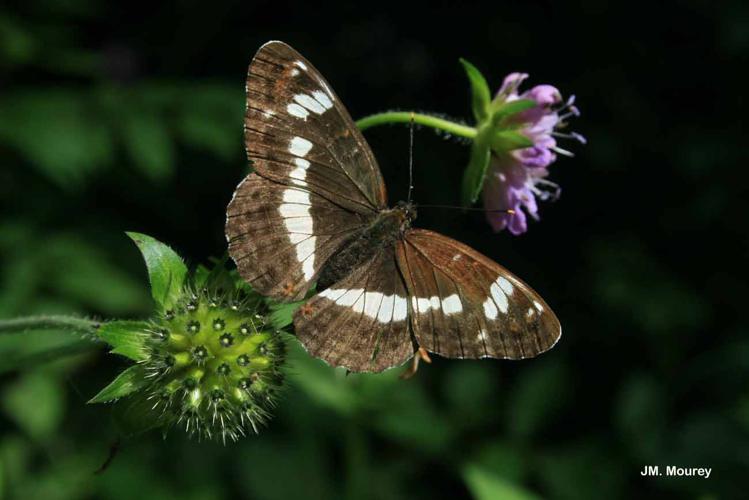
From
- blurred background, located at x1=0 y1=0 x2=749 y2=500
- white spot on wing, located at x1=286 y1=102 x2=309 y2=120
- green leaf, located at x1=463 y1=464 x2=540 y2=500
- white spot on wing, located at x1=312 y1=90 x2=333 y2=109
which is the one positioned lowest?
green leaf, located at x1=463 y1=464 x2=540 y2=500

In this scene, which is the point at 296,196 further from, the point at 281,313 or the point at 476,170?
the point at 476,170

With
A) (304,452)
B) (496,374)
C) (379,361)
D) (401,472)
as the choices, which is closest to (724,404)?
(496,374)

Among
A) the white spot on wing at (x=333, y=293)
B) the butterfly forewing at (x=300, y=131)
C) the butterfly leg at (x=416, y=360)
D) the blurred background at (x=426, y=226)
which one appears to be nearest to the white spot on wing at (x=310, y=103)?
the butterfly forewing at (x=300, y=131)

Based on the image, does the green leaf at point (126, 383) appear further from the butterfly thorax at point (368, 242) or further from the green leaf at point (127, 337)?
the butterfly thorax at point (368, 242)

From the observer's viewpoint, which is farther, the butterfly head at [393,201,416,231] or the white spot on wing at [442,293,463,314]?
the butterfly head at [393,201,416,231]

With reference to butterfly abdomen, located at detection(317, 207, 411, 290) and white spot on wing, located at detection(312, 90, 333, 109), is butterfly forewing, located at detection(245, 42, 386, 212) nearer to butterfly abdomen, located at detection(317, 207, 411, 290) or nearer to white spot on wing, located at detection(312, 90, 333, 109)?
white spot on wing, located at detection(312, 90, 333, 109)

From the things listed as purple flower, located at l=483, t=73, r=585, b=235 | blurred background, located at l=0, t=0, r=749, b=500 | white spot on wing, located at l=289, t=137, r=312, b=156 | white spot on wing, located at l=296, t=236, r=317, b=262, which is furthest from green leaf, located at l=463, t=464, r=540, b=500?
white spot on wing, located at l=289, t=137, r=312, b=156

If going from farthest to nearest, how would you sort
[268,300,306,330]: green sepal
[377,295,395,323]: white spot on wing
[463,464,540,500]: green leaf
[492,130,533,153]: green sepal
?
[463,464,540,500]: green leaf < [492,130,533,153]: green sepal < [268,300,306,330]: green sepal < [377,295,395,323]: white spot on wing
